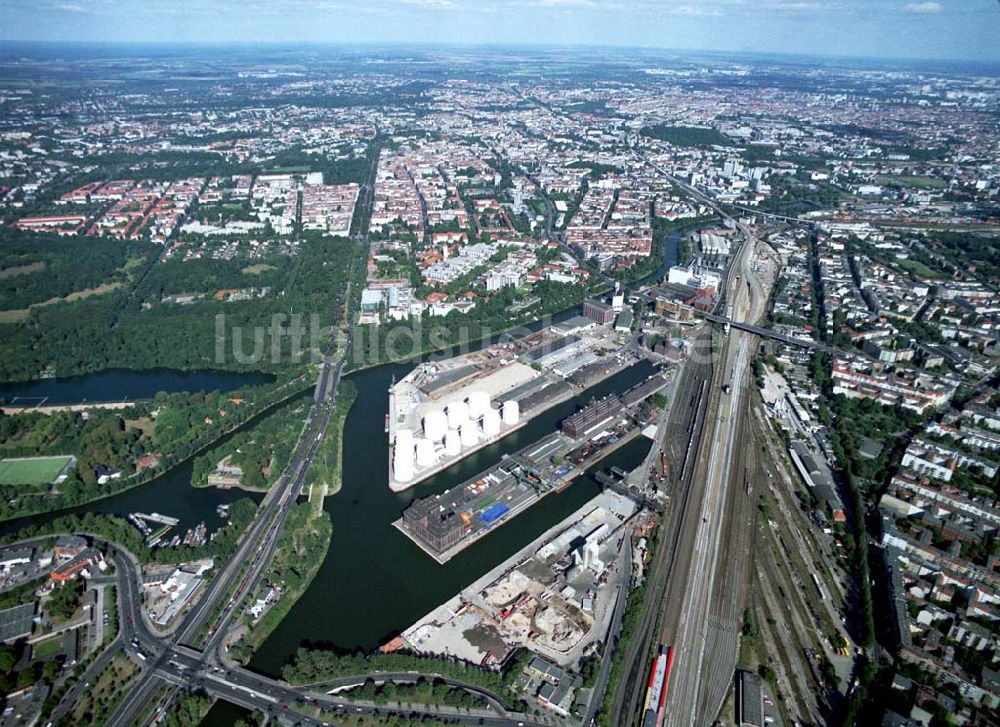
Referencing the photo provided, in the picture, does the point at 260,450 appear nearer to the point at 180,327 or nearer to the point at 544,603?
the point at 544,603

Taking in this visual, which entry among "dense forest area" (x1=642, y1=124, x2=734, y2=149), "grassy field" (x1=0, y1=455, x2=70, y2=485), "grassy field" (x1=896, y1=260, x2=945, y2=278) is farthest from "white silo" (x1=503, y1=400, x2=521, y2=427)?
"dense forest area" (x1=642, y1=124, x2=734, y2=149)

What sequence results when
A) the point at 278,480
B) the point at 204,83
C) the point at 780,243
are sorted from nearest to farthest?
the point at 278,480, the point at 780,243, the point at 204,83

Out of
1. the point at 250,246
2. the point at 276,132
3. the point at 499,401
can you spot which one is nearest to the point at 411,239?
the point at 250,246

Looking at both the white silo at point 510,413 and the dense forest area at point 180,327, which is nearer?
the white silo at point 510,413

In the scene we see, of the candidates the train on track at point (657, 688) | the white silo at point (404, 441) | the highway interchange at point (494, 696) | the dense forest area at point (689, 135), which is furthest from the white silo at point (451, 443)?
the dense forest area at point (689, 135)

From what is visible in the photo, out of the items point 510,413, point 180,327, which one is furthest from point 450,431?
point 180,327

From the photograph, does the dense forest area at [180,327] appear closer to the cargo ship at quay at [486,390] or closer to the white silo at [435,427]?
the cargo ship at quay at [486,390]

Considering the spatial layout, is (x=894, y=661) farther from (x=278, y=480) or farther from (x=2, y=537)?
(x=2, y=537)
